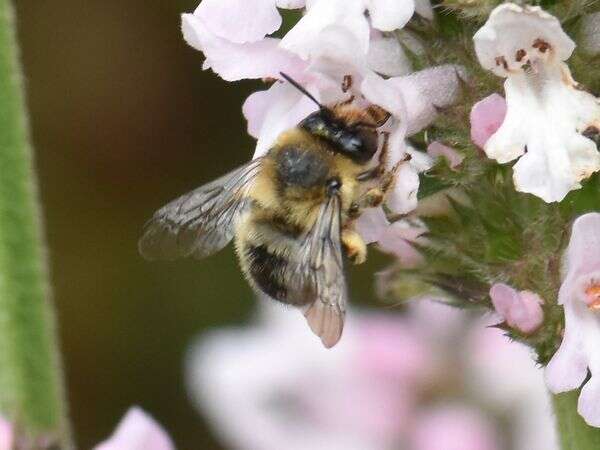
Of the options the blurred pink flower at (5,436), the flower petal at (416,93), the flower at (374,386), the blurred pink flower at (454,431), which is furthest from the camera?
the flower at (374,386)

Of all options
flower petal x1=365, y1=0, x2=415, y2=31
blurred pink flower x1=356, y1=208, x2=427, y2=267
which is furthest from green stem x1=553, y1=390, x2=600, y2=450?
flower petal x1=365, y1=0, x2=415, y2=31

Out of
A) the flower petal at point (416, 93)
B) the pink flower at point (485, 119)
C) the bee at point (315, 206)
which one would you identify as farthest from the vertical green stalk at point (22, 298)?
the pink flower at point (485, 119)

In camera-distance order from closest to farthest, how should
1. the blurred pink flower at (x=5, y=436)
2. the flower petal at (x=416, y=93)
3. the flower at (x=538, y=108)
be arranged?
the flower at (x=538, y=108)
the flower petal at (x=416, y=93)
the blurred pink flower at (x=5, y=436)

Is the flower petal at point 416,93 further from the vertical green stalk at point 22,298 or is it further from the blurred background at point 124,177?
the blurred background at point 124,177

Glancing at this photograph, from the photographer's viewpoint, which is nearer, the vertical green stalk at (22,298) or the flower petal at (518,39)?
the flower petal at (518,39)

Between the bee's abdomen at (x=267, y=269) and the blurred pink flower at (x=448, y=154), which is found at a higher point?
the blurred pink flower at (x=448, y=154)

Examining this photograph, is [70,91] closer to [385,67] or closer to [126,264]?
[126,264]

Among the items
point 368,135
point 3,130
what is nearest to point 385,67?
point 368,135

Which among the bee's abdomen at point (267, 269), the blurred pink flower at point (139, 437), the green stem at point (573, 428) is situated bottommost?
the blurred pink flower at point (139, 437)
